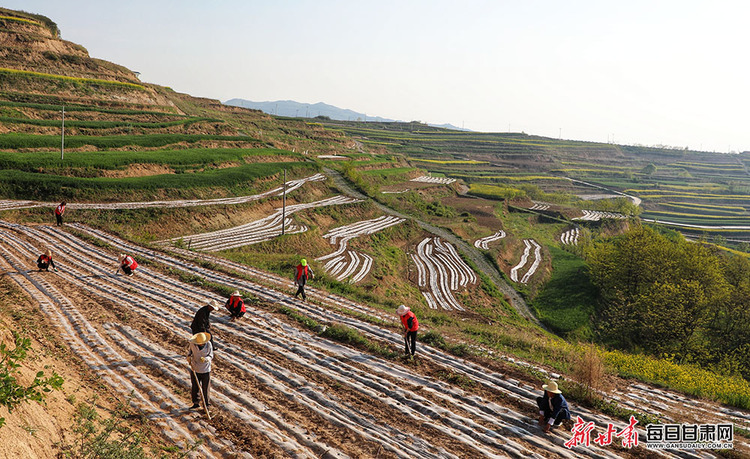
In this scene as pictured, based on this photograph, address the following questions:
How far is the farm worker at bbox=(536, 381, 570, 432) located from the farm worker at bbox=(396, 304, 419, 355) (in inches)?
172

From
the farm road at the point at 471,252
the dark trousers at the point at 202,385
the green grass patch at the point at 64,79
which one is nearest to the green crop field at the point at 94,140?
the green grass patch at the point at 64,79

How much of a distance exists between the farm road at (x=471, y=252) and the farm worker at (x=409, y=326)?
26560 millimetres

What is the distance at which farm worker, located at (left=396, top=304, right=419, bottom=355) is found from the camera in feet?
44.3

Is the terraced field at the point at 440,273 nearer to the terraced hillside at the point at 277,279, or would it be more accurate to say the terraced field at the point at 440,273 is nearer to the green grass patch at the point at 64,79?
the terraced hillside at the point at 277,279

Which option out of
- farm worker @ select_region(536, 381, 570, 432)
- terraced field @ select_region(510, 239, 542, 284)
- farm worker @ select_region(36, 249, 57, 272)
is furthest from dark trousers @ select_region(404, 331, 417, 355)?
terraced field @ select_region(510, 239, 542, 284)

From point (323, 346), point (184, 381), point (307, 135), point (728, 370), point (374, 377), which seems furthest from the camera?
point (307, 135)

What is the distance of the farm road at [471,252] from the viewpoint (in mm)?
39875

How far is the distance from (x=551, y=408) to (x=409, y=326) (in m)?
4.77

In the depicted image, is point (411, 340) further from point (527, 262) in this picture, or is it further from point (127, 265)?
point (527, 262)

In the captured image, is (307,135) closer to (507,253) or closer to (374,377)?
(507,253)

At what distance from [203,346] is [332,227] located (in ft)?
125

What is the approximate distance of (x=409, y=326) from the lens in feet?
45.0

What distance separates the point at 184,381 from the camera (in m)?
11.4

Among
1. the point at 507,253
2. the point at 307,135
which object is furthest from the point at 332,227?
the point at 307,135
